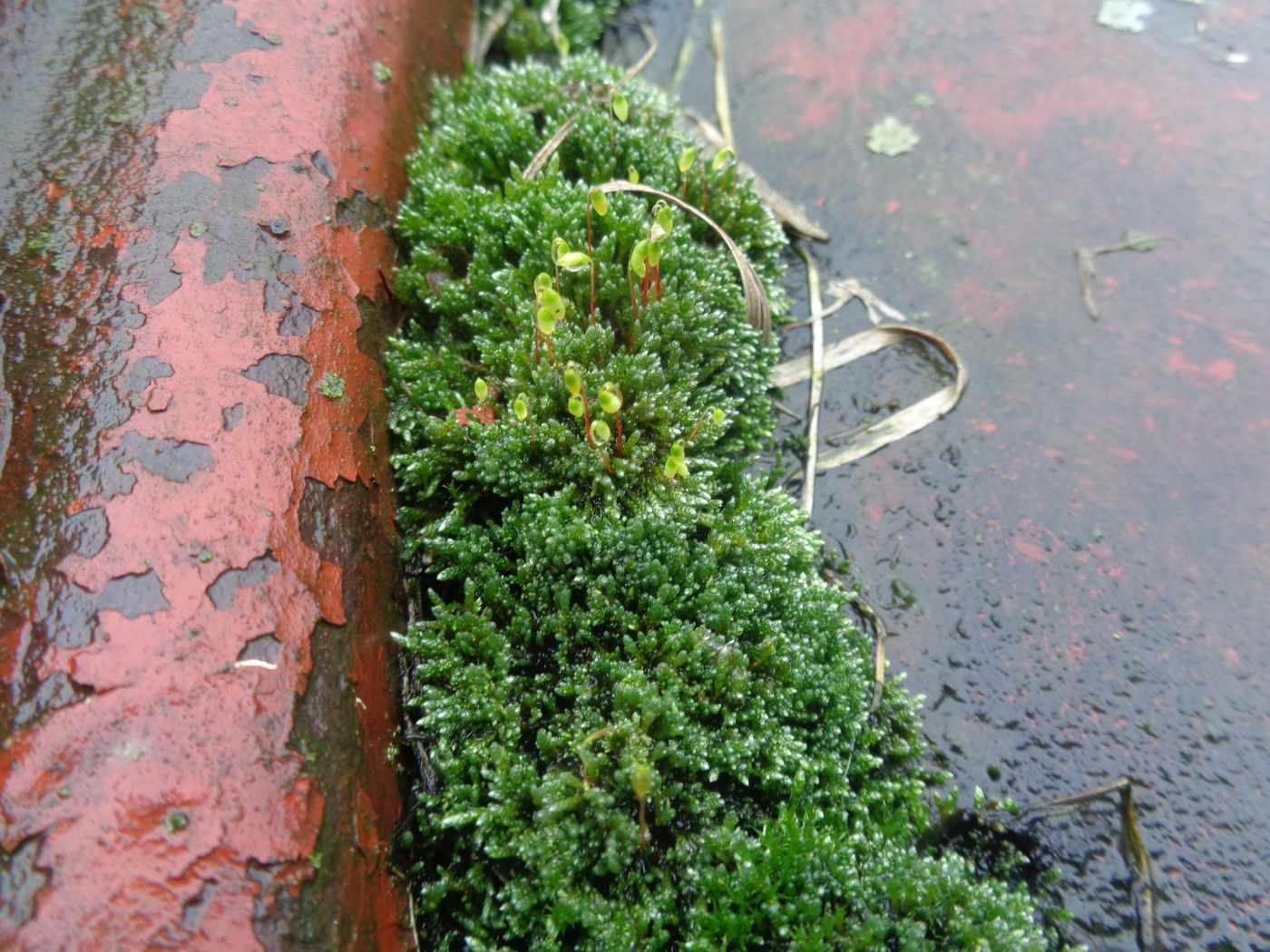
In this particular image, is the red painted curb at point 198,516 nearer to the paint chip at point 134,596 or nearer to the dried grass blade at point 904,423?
the paint chip at point 134,596

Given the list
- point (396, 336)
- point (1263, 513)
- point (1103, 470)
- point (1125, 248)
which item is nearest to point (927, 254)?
point (1125, 248)

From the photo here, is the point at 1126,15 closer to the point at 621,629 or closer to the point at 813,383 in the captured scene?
the point at 813,383

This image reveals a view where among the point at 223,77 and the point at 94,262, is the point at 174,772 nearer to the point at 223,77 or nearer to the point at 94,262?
the point at 94,262

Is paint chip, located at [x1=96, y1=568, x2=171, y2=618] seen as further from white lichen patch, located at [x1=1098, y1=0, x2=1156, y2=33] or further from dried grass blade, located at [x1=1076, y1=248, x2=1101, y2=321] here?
white lichen patch, located at [x1=1098, y1=0, x2=1156, y2=33]

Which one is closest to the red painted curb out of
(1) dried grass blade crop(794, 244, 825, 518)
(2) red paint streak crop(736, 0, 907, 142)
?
(1) dried grass blade crop(794, 244, 825, 518)

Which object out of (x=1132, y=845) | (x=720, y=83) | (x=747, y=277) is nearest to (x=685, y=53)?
(x=720, y=83)
